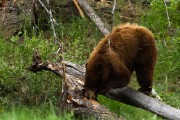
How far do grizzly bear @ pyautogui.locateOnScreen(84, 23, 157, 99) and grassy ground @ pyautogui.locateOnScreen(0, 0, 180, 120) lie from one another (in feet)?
2.01

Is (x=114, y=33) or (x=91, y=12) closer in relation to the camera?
(x=114, y=33)

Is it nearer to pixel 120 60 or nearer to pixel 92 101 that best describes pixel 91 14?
pixel 120 60

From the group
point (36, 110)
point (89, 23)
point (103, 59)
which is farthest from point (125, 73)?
point (89, 23)

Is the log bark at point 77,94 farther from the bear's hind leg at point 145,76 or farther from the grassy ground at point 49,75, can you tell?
the bear's hind leg at point 145,76

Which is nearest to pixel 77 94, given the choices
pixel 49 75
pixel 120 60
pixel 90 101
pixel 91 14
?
pixel 90 101

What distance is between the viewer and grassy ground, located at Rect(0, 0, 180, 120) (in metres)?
8.55

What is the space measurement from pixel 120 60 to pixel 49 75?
59.2 inches

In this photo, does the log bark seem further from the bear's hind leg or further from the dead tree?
the bear's hind leg

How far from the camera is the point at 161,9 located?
1130 centimetres

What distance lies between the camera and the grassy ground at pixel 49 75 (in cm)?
→ 855

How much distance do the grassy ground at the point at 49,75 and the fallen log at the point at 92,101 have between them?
0.21m

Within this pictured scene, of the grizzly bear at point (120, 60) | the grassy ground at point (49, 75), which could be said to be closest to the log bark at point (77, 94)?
the grizzly bear at point (120, 60)

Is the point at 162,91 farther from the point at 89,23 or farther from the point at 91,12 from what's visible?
the point at 89,23

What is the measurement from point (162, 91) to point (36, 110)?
10.6 feet
